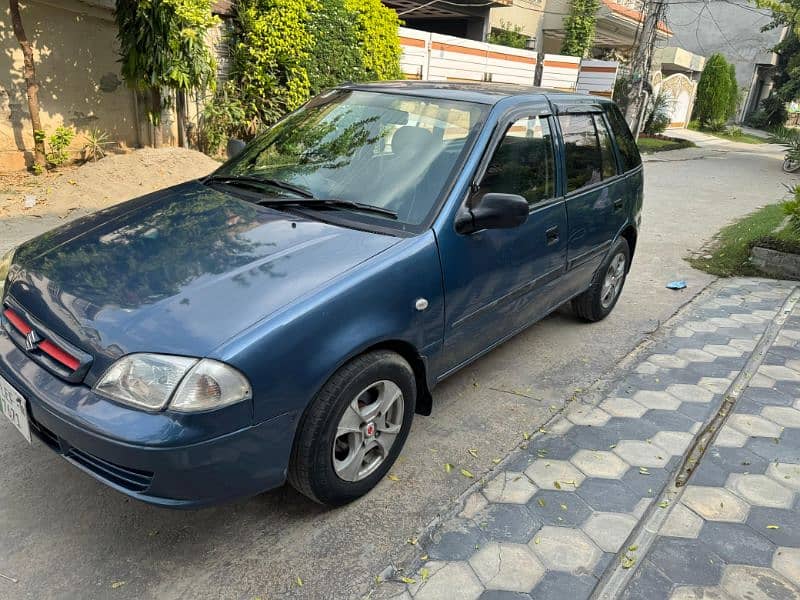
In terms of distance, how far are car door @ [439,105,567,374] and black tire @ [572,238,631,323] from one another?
0.82 meters

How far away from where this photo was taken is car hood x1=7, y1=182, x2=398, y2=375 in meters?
2.11

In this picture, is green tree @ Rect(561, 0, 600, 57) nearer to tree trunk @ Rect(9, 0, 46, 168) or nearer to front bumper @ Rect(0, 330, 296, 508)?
tree trunk @ Rect(9, 0, 46, 168)

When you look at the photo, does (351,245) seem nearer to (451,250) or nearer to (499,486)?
(451,250)

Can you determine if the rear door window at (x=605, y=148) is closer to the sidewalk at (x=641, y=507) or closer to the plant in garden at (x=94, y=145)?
the sidewalk at (x=641, y=507)

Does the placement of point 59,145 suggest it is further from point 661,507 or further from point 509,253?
point 661,507

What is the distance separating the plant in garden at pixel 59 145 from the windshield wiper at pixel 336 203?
592cm

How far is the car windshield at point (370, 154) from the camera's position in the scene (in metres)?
2.93

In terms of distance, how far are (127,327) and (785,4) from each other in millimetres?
14977

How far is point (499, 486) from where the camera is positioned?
2.83 metres

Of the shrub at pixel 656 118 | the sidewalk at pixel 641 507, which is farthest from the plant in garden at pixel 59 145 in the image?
the shrub at pixel 656 118

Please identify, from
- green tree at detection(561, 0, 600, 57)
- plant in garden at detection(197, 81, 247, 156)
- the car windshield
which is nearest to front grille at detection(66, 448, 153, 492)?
the car windshield

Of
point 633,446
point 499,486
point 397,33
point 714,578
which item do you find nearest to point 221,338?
point 499,486

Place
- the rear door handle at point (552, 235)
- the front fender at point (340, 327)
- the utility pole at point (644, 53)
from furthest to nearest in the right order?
1. the utility pole at point (644, 53)
2. the rear door handle at point (552, 235)
3. the front fender at point (340, 327)

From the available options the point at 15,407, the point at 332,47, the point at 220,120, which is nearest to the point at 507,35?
the point at 332,47
